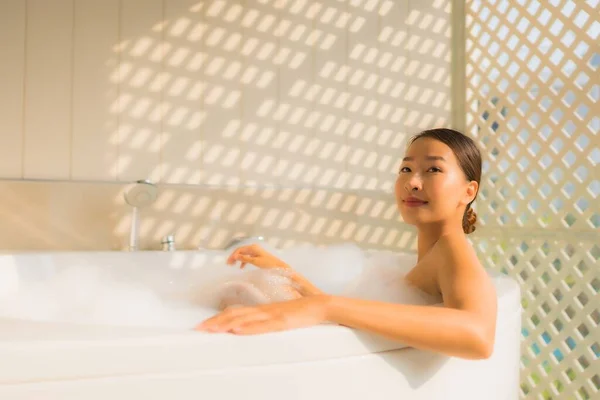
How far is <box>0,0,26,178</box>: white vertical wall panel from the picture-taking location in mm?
2117

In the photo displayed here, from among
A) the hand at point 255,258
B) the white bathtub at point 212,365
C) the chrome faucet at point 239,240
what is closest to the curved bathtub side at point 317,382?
the white bathtub at point 212,365

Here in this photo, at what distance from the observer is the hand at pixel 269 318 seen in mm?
782

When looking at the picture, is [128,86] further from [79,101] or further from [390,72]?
[390,72]

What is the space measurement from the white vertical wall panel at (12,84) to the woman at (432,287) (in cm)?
116

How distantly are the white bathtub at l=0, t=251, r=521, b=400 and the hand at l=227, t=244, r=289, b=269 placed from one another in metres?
0.57

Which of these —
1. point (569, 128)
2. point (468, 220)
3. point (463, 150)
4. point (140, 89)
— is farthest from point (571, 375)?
point (140, 89)

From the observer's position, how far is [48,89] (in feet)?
7.13

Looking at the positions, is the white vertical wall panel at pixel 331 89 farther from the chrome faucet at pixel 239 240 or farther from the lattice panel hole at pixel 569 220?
the lattice panel hole at pixel 569 220

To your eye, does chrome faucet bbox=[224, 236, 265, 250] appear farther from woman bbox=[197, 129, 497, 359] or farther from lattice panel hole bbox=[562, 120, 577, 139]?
lattice panel hole bbox=[562, 120, 577, 139]

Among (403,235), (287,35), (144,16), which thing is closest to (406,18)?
(287,35)

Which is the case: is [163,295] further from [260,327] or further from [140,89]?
[140,89]

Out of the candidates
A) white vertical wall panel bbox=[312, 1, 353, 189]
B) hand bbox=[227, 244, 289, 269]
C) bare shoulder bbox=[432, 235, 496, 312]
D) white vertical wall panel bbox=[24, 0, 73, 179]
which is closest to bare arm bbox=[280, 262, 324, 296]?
hand bbox=[227, 244, 289, 269]

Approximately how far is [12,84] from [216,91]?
2.52 feet

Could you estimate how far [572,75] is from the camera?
2.38 meters
